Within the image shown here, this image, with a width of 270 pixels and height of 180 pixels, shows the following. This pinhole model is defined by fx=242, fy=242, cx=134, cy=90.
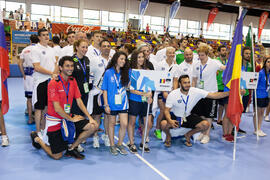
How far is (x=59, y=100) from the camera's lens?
3.31 meters

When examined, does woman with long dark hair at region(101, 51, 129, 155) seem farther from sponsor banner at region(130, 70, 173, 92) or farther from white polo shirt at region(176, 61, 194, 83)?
white polo shirt at region(176, 61, 194, 83)

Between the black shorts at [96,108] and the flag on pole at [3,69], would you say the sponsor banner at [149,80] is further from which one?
the flag on pole at [3,69]

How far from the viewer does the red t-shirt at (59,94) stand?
323 cm

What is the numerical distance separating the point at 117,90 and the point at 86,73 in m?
0.56

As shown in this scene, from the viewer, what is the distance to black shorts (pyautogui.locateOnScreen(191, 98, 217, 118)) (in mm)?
4578

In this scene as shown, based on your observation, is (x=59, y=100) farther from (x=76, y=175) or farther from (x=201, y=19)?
(x=201, y=19)

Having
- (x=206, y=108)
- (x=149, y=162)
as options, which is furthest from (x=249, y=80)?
(x=149, y=162)

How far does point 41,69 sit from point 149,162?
7.29 feet

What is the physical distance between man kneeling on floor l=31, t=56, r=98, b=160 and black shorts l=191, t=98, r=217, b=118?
215 centimetres

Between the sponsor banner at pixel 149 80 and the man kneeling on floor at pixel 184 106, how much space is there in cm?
36

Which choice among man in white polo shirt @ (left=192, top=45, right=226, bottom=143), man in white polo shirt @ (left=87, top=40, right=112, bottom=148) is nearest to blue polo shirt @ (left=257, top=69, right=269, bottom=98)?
man in white polo shirt @ (left=192, top=45, right=226, bottom=143)

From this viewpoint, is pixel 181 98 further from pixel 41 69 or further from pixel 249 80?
pixel 41 69

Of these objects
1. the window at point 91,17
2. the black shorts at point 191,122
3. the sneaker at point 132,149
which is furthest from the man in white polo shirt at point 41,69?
the window at point 91,17

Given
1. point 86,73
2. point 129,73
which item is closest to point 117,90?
point 129,73
